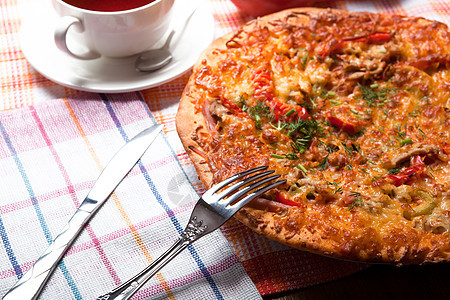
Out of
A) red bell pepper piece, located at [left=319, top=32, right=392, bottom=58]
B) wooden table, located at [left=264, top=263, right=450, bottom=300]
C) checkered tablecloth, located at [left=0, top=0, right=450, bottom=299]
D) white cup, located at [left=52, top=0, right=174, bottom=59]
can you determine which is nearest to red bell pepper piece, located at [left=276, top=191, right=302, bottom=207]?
checkered tablecloth, located at [left=0, top=0, right=450, bottom=299]

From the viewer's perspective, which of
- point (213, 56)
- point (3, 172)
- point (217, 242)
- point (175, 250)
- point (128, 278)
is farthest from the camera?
point (213, 56)

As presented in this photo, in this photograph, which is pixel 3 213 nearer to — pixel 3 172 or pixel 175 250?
→ pixel 3 172

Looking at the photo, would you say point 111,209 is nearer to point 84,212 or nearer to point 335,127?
point 84,212

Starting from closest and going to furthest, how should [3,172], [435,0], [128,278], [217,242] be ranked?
[128,278]
[217,242]
[3,172]
[435,0]

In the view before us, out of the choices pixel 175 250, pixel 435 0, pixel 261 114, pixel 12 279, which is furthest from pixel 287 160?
pixel 435 0

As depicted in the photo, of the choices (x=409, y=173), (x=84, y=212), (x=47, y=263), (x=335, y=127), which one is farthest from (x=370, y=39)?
(x=47, y=263)

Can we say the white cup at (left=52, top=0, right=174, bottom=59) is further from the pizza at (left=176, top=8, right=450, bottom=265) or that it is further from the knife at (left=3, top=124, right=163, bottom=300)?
the knife at (left=3, top=124, right=163, bottom=300)

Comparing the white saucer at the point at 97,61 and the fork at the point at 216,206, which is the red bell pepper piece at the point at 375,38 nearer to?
the white saucer at the point at 97,61

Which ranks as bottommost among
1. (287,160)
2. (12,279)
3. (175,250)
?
(12,279)
